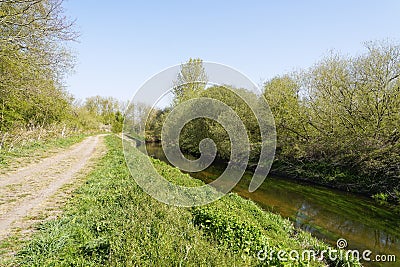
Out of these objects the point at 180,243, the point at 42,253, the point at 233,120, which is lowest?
the point at 42,253

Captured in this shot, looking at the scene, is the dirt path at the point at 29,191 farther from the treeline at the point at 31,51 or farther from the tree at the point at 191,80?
the tree at the point at 191,80

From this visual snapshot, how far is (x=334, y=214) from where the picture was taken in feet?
39.1

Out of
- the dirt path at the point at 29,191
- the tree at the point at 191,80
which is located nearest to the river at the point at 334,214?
the dirt path at the point at 29,191

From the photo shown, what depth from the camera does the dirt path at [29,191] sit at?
6088mm

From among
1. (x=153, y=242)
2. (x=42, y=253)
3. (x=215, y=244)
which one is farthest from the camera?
(x=215, y=244)

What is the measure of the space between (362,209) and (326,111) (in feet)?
31.8

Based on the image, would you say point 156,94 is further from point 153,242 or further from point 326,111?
point 326,111

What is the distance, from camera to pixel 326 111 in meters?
20.5

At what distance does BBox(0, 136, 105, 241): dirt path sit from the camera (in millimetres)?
6088

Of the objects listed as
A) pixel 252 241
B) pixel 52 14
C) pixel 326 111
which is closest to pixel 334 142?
pixel 326 111

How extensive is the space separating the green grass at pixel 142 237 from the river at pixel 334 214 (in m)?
2.38

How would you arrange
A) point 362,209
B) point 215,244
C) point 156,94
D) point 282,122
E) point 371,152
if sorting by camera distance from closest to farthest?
point 215,244, point 156,94, point 362,209, point 371,152, point 282,122

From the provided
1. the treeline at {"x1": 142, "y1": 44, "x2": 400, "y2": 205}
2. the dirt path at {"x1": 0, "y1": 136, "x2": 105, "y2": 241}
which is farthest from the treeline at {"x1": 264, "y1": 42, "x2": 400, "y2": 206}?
the dirt path at {"x1": 0, "y1": 136, "x2": 105, "y2": 241}

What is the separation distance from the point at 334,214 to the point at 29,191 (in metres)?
12.7
